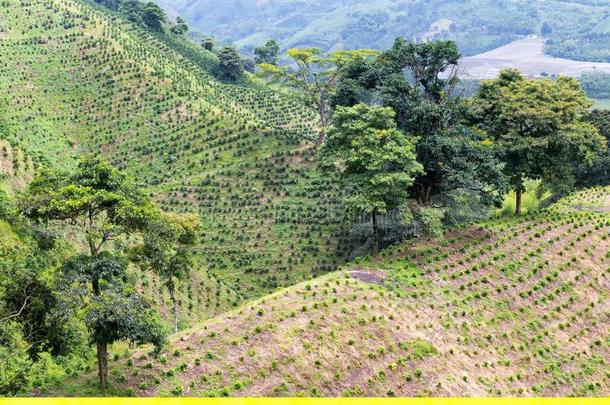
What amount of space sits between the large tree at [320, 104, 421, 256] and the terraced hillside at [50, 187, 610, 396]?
351 centimetres

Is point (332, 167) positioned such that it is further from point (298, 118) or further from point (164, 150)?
point (298, 118)

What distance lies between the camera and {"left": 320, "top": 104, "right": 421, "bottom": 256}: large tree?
110 feet

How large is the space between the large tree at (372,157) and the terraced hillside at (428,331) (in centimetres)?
351

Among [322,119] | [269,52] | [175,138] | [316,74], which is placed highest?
[269,52]

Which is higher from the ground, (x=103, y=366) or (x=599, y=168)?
(x=103, y=366)

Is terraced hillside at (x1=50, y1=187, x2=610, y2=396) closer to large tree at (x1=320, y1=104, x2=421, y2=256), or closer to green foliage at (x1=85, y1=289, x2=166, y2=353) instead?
green foliage at (x1=85, y1=289, x2=166, y2=353)

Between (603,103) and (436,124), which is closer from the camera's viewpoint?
(436,124)

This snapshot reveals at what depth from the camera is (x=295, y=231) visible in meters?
43.4

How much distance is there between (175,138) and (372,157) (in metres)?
25.4

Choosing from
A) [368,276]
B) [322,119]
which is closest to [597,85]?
[322,119]

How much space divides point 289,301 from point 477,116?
23.8m

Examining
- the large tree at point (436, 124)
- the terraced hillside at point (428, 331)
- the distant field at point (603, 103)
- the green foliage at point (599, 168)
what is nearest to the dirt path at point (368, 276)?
the terraced hillside at point (428, 331)

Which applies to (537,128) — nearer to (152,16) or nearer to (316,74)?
(316,74)

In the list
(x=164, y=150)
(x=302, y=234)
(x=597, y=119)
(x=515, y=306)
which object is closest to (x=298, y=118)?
(x=164, y=150)
